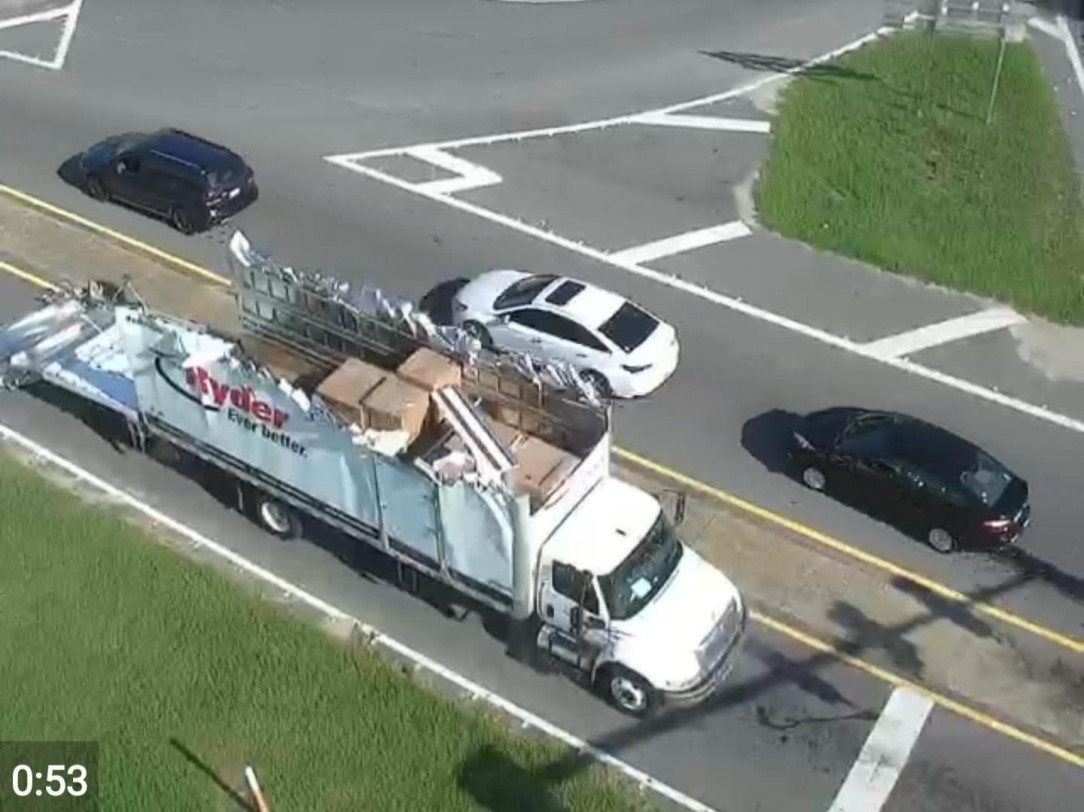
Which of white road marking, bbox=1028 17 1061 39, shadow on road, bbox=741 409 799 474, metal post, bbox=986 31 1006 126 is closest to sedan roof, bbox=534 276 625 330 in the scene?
shadow on road, bbox=741 409 799 474

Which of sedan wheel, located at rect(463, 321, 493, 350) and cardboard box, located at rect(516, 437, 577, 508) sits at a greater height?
cardboard box, located at rect(516, 437, 577, 508)

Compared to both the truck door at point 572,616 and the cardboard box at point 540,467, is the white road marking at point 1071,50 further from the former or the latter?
the truck door at point 572,616

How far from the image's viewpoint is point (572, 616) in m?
20.3

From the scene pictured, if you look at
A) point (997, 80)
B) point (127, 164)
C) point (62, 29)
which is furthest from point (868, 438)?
point (62, 29)

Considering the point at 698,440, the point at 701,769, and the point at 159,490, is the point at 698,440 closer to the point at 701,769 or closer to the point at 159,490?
the point at 701,769

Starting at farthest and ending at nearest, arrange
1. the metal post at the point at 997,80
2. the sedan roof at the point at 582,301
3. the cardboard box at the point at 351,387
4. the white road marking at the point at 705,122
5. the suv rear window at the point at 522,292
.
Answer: the metal post at the point at 997,80
the white road marking at the point at 705,122
the suv rear window at the point at 522,292
the sedan roof at the point at 582,301
the cardboard box at the point at 351,387

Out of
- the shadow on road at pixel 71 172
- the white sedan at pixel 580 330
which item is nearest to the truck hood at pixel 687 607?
the white sedan at pixel 580 330

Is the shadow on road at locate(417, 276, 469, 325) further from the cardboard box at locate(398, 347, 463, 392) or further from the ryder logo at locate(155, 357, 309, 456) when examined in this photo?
the ryder logo at locate(155, 357, 309, 456)

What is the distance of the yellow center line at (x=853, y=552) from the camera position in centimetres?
2209

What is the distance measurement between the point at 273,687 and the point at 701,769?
6.08m

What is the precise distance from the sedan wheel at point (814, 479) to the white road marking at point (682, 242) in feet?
24.0

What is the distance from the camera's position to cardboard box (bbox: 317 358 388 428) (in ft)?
70.2

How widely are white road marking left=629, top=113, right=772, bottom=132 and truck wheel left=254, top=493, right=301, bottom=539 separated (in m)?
15.6

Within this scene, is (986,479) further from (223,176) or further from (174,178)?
(174,178)
